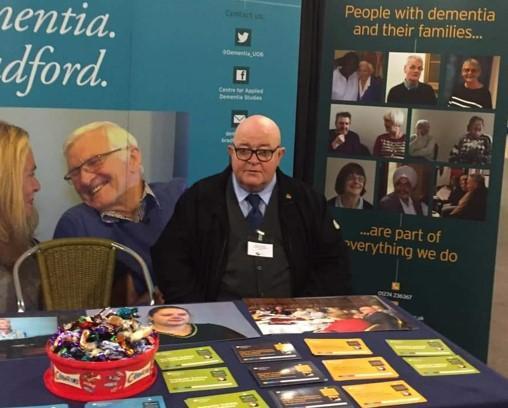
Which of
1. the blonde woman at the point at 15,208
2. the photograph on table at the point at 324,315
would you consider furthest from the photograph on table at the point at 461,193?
the blonde woman at the point at 15,208

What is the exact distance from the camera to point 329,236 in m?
2.77

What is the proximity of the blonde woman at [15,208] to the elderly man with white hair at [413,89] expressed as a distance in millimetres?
1847

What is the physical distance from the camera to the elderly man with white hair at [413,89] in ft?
11.5

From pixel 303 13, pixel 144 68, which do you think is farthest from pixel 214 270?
pixel 303 13

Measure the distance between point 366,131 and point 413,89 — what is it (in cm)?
32

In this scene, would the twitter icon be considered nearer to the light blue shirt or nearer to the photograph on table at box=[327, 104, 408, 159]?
the photograph on table at box=[327, 104, 408, 159]

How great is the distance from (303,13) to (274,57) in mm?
377

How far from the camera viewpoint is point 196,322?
Result: 2.03 metres

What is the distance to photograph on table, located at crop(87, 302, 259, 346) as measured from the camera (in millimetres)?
1924

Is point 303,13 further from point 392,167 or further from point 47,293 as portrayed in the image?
point 47,293

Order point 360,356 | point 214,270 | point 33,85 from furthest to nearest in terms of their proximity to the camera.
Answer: point 33,85, point 214,270, point 360,356

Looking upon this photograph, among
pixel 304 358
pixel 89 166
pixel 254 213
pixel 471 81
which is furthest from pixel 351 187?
pixel 304 358

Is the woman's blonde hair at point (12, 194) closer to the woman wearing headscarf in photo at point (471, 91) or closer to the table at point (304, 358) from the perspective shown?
the table at point (304, 358)

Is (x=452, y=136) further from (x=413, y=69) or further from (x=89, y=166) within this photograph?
(x=89, y=166)
